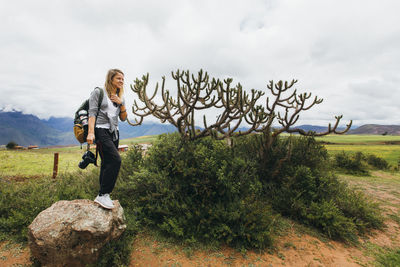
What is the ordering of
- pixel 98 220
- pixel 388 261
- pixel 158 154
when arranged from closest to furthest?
1. pixel 98 220
2. pixel 388 261
3. pixel 158 154

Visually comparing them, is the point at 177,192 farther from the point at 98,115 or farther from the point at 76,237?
the point at 98,115

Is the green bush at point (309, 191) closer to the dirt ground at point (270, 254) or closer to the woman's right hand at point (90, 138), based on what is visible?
the dirt ground at point (270, 254)

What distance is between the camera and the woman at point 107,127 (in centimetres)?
326

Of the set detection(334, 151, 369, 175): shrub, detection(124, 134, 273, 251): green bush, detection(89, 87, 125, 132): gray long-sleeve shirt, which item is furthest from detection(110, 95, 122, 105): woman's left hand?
detection(334, 151, 369, 175): shrub

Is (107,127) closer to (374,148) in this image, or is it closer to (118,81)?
(118,81)

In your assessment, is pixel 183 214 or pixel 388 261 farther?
pixel 183 214

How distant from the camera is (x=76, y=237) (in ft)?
10.6

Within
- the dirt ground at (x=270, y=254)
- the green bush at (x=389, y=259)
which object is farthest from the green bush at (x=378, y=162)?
the green bush at (x=389, y=259)

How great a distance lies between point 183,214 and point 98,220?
1.95 metres

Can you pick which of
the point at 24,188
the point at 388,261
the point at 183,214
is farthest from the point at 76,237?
the point at 388,261

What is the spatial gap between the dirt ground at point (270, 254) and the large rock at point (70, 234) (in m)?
0.86

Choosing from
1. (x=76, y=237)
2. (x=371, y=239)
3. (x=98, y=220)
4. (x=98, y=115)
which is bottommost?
(x=371, y=239)

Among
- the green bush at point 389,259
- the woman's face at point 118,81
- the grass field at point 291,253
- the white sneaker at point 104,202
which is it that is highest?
the woman's face at point 118,81

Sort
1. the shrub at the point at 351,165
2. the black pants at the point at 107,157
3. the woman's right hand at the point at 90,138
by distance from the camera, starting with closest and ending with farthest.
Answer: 1. the woman's right hand at the point at 90,138
2. the black pants at the point at 107,157
3. the shrub at the point at 351,165
